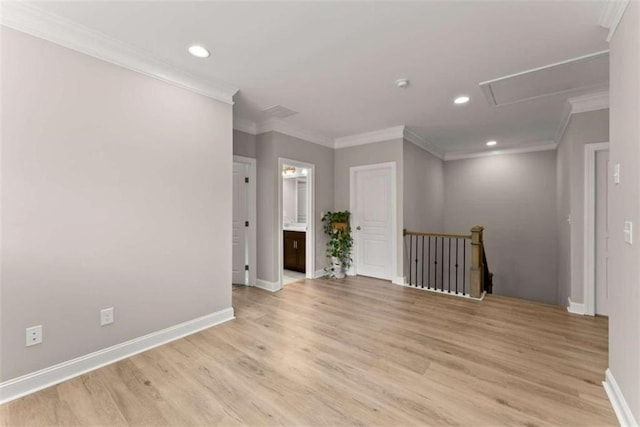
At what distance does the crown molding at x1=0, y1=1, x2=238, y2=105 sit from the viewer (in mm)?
1810

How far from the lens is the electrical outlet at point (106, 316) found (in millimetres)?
2176

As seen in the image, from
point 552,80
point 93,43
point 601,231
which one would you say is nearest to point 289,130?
point 93,43

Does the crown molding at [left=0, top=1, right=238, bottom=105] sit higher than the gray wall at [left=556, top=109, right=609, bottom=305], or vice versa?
the crown molding at [left=0, top=1, right=238, bottom=105]

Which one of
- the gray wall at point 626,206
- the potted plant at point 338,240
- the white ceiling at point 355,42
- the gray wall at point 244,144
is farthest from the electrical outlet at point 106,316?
the gray wall at point 626,206

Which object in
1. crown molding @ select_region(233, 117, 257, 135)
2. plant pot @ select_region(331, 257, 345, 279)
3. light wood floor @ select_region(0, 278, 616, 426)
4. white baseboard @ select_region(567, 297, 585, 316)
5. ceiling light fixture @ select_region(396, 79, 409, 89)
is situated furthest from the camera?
plant pot @ select_region(331, 257, 345, 279)

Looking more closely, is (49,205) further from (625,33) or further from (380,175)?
(380,175)

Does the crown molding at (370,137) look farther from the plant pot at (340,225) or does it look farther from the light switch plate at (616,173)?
the light switch plate at (616,173)

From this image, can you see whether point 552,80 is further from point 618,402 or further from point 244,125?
point 244,125

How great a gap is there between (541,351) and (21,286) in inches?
157

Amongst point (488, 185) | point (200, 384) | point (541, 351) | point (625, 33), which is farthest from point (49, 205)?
point (488, 185)

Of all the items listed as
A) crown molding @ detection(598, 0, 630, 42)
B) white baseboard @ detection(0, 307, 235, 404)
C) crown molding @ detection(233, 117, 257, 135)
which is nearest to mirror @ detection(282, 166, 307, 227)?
crown molding @ detection(233, 117, 257, 135)

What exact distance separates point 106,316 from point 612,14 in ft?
13.9

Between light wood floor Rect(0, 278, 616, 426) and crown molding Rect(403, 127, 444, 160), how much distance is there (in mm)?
2884

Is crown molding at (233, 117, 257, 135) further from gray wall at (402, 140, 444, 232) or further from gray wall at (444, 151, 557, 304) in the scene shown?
gray wall at (444, 151, 557, 304)
